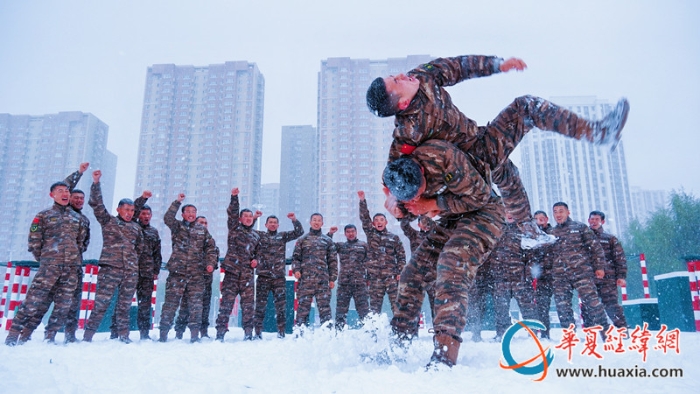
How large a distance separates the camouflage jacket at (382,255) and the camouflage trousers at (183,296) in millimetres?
2921

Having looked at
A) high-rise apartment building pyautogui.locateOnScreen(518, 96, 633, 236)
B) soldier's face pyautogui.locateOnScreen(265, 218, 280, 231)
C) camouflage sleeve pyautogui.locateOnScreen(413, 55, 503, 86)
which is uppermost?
high-rise apartment building pyautogui.locateOnScreen(518, 96, 633, 236)

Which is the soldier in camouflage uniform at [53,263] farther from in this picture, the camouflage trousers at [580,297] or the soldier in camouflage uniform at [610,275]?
the soldier in camouflage uniform at [610,275]

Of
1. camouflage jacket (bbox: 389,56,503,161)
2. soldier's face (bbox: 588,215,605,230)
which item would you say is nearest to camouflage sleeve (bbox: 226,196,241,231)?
camouflage jacket (bbox: 389,56,503,161)

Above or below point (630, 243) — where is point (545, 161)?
above

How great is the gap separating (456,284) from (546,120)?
1.33 metres

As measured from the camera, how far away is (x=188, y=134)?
6475 centimetres

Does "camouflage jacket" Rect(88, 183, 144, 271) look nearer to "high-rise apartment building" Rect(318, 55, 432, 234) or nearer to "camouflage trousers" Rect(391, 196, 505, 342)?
"camouflage trousers" Rect(391, 196, 505, 342)

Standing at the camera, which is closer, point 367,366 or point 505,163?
point 367,366

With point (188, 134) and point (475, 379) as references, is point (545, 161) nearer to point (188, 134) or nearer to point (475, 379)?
point (188, 134)

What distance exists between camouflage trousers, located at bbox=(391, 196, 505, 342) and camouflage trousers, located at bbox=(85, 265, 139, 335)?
14.8ft

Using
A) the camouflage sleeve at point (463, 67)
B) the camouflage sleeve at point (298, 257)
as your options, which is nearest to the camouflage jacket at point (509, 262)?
the camouflage sleeve at point (298, 257)

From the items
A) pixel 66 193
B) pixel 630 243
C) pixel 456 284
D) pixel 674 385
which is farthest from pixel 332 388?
pixel 630 243

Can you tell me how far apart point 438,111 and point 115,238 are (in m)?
5.19

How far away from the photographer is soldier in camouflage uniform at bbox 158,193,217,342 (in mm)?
6212
